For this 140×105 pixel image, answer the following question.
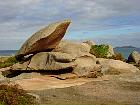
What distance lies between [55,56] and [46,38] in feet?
5.90

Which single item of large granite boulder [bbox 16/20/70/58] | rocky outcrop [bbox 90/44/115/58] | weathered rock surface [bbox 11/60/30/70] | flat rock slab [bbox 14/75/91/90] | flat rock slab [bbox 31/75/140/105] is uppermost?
large granite boulder [bbox 16/20/70/58]

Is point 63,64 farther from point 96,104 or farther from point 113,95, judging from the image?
point 96,104

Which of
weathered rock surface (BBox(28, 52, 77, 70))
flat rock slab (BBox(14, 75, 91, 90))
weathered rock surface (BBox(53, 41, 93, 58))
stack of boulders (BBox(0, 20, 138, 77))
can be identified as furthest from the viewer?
weathered rock surface (BBox(53, 41, 93, 58))

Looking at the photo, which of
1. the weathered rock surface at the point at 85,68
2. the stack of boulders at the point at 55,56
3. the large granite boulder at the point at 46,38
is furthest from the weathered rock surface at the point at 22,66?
the weathered rock surface at the point at 85,68

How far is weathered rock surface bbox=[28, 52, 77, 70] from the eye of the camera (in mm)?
34519

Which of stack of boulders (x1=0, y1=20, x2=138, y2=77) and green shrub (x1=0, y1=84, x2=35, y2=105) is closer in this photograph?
green shrub (x1=0, y1=84, x2=35, y2=105)

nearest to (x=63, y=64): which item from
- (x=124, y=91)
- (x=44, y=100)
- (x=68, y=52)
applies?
(x=68, y=52)

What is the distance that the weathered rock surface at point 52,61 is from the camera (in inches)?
1359

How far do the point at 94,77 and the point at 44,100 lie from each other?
1232cm

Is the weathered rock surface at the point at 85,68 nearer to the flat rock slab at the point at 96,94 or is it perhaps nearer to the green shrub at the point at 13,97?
the flat rock slab at the point at 96,94

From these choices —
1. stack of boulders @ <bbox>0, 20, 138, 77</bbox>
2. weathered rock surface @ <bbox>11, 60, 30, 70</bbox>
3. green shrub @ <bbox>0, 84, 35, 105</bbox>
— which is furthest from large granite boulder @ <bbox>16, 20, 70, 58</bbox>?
green shrub @ <bbox>0, 84, 35, 105</bbox>

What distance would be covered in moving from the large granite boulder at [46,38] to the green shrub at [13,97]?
1365 cm

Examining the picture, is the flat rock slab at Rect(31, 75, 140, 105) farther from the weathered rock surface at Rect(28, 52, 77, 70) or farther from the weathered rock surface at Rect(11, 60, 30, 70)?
the weathered rock surface at Rect(11, 60, 30, 70)

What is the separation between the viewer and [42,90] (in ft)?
91.0
